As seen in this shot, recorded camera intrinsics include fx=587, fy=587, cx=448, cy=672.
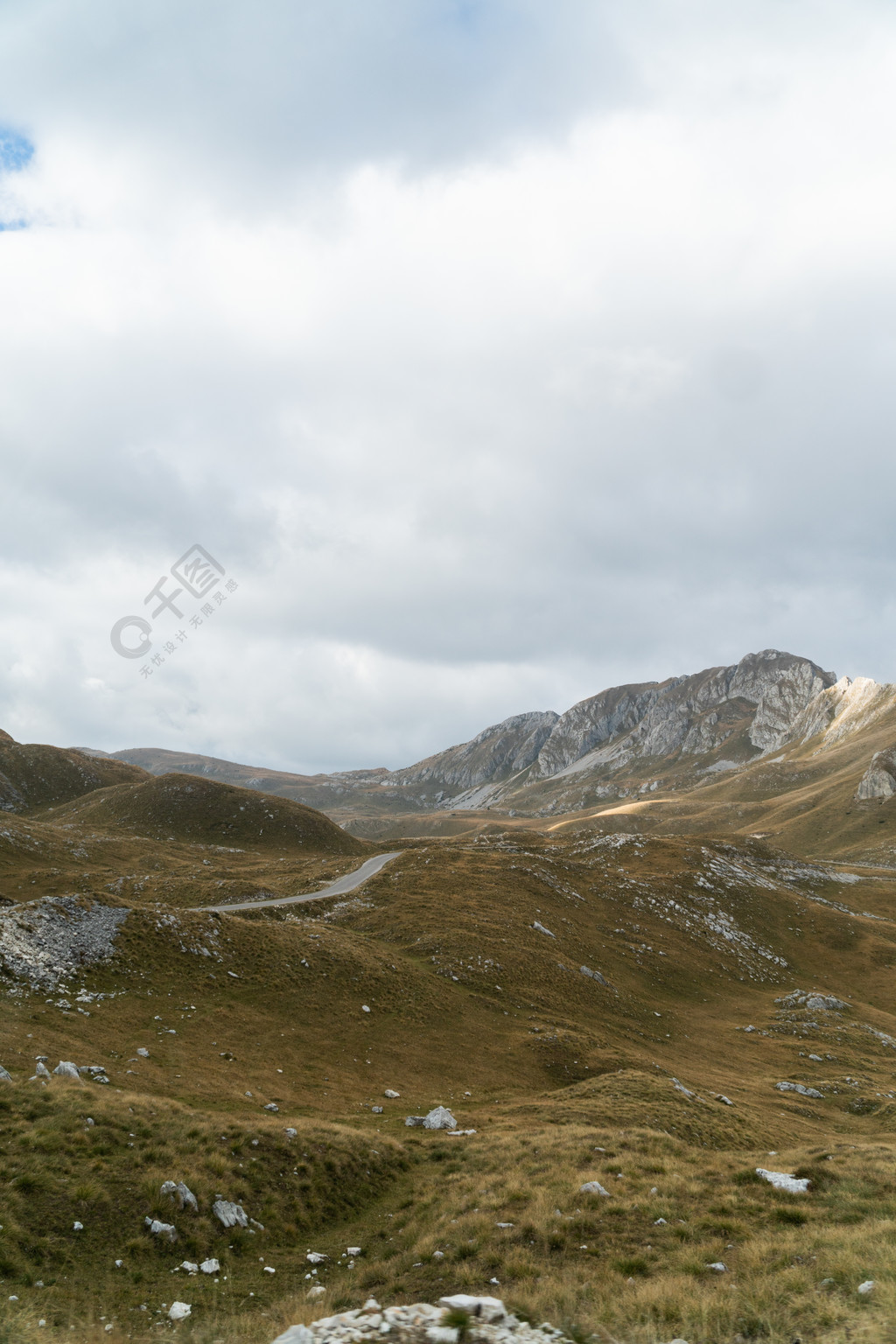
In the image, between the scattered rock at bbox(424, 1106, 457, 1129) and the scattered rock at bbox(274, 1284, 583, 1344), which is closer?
the scattered rock at bbox(274, 1284, 583, 1344)

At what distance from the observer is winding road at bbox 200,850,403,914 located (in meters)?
56.0

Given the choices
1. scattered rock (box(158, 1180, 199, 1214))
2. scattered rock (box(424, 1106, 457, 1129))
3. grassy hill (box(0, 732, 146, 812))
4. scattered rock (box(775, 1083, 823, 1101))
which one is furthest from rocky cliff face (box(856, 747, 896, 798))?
scattered rock (box(158, 1180, 199, 1214))

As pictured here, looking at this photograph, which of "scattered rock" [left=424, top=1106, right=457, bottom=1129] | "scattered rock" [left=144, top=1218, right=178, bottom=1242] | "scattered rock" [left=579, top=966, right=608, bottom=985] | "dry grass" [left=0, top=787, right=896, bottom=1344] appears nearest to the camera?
"dry grass" [left=0, top=787, right=896, bottom=1344]

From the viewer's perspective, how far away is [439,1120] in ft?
78.7

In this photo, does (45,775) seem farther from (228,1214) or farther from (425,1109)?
(228,1214)

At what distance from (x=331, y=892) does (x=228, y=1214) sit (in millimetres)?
51615

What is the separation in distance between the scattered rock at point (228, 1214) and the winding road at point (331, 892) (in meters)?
33.5

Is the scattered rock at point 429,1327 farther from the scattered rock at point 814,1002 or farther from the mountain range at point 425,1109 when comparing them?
Answer: the scattered rock at point 814,1002

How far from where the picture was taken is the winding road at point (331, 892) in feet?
184

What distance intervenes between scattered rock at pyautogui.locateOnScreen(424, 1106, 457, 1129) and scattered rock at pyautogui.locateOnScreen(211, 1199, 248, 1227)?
11225mm

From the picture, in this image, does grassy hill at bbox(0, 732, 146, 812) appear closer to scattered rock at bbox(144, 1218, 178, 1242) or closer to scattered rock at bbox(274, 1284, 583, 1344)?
scattered rock at bbox(144, 1218, 178, 1242)

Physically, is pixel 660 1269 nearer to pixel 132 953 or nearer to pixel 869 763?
pixel 132 953

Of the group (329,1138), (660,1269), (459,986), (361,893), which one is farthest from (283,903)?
(660,1269)

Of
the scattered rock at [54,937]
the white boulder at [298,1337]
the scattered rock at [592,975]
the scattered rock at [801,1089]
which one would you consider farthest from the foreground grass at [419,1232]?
the scattered rock at [592,975]
